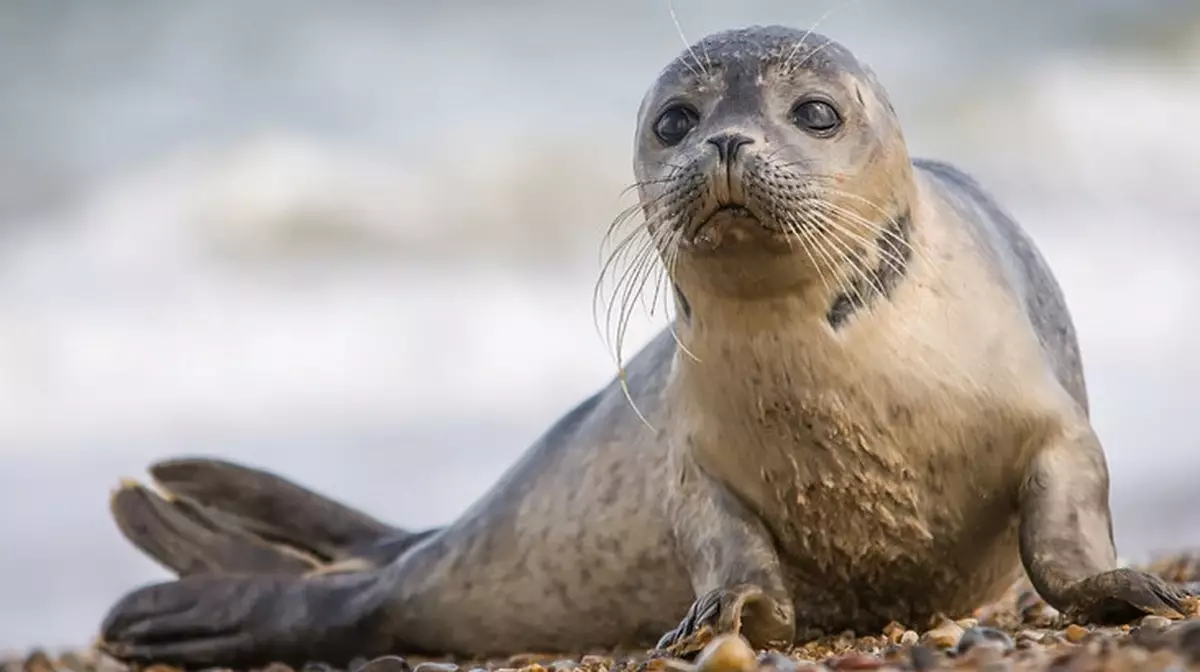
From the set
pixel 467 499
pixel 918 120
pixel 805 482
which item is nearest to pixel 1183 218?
pixel 918 120

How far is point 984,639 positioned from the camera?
3365 millimetres

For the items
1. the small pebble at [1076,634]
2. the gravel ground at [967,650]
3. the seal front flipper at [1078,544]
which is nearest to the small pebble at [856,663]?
the gravel ground at [967,650]

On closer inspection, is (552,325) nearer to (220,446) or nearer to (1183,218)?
(220,446)

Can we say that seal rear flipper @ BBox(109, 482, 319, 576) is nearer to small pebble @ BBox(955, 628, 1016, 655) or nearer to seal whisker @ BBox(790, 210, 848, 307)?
seal whisker @ BBox(790, 210, 848, 307)

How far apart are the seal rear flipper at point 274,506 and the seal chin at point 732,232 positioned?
2322 millimetres

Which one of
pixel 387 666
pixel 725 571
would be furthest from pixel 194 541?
pixel 725 571

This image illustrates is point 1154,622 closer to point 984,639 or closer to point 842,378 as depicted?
point 984,639

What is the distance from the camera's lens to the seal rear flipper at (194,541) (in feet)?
19.0

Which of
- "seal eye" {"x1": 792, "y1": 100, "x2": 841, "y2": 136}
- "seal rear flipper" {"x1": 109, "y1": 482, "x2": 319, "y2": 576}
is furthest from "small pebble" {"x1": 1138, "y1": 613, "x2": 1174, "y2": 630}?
"seal rear flipper" {"x1": 109, "y1": 482, "x2": 319, "y2": 576}

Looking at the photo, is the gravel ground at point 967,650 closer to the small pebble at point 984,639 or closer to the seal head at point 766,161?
the small pebble at point 984,639

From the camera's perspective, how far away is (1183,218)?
1200cm

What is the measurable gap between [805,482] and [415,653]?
1.71m

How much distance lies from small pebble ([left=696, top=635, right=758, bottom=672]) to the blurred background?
6525 mm

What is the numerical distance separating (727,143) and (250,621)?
8.20 feet
